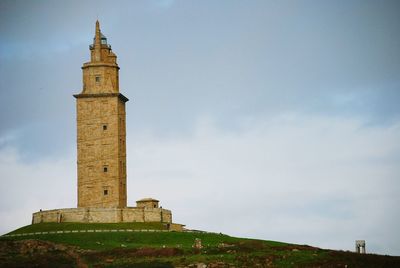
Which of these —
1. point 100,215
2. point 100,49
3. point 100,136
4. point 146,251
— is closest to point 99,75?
point 100,49

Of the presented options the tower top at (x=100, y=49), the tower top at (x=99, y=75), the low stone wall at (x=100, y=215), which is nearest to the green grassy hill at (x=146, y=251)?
the low stone wall at (x=100, y=215)

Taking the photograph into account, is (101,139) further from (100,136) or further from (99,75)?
(99,75)

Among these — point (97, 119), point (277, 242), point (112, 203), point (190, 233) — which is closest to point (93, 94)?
point (97, 119)

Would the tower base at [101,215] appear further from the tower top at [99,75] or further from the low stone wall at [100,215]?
the tower top at [99,75]

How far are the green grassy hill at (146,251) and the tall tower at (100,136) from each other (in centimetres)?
885

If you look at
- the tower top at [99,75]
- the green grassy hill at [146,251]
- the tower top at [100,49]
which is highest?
the tower top at [100,49]

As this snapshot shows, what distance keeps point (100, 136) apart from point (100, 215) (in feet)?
32.6

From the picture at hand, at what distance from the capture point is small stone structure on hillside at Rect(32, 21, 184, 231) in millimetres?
123250

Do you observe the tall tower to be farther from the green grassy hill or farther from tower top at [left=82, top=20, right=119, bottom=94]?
the green grassy hill

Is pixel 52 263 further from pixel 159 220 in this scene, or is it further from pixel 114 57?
pixel 114 57

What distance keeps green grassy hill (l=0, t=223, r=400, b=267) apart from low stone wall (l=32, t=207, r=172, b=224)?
3775mm

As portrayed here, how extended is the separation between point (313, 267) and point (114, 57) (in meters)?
47.5

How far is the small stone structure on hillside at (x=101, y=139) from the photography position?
123250 millimetres

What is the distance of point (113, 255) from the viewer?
315 feet
